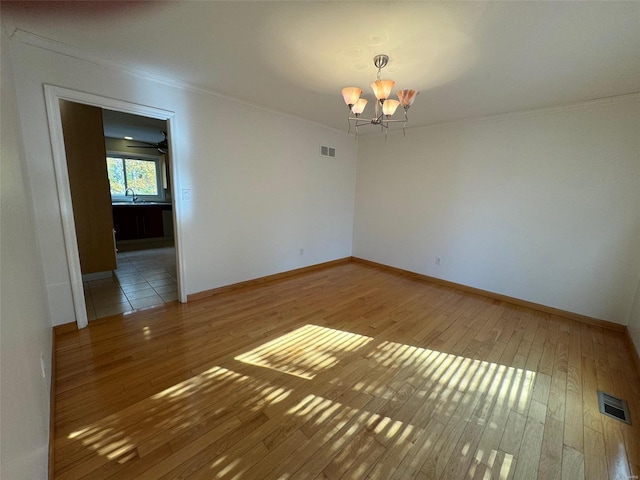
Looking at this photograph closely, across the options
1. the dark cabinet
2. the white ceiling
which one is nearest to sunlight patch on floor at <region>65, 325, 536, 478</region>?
the white ceiling

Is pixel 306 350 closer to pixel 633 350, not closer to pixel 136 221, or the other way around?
pixel 633 350

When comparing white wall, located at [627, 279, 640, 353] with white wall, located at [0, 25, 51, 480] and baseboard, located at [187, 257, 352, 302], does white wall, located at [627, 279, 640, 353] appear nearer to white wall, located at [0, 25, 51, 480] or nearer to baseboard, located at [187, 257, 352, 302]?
baseboard, located at [187, 257, 352, 302]

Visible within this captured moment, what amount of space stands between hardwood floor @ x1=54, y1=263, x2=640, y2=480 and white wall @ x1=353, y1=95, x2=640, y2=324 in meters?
0.62

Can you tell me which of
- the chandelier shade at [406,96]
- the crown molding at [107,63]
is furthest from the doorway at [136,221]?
the chandelier shade at [406,96]

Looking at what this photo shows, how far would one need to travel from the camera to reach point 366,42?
187cm

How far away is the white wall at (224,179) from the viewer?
2164 mm

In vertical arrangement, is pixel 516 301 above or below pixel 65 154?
below

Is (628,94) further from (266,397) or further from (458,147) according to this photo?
(266,397)

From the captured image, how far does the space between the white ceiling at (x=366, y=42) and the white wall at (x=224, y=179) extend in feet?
0.85

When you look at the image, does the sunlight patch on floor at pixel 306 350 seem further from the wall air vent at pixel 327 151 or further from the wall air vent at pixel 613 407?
the wall air vent at pixel 327 151

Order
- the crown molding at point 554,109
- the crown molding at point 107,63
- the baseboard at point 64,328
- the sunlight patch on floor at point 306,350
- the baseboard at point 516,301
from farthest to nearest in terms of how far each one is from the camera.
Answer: the baseboard at point 516,301
the crown molding at point 554,109
the baseboard at point 64,328
the sunlight patch on floor at point 306,350
the crown molding at point 107,63

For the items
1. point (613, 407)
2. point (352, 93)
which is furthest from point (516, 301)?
point (352, 93)

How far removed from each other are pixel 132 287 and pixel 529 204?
17.4 feet

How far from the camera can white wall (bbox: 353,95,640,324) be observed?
277 cm
